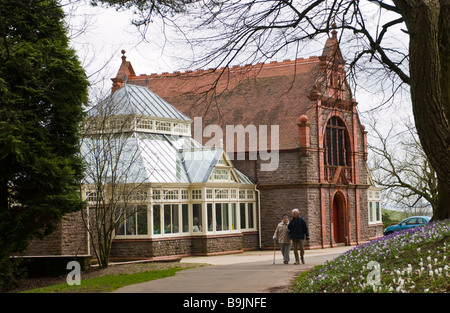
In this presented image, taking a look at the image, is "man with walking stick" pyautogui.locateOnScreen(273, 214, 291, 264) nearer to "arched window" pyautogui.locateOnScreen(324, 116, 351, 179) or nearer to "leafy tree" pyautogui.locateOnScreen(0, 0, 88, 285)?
"leafy tree" pyautogui.locateOnScreen(0, 0, 88, 285)

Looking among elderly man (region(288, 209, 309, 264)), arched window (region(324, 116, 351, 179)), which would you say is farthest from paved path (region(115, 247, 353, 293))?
arched window (region(324, 116, 351, 179))

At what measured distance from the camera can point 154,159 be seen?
2864 cm

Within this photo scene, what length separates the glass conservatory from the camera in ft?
84.6

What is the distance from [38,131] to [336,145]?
22.0m

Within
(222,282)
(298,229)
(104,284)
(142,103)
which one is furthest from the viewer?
(142,103)

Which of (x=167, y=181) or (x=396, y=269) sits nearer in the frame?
(x=396, y=269)

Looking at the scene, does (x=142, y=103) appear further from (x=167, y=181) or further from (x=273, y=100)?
(x=273, y=100)

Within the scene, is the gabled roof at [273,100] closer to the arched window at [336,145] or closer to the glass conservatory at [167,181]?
the arched window at [336,145]

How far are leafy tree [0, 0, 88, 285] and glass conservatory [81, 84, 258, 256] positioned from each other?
4363 millimetres

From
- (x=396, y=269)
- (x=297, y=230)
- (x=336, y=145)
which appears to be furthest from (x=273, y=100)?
(x=396, y=269)

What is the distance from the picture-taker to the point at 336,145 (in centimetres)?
3678

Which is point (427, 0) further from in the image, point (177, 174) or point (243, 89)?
point (243, 89)
